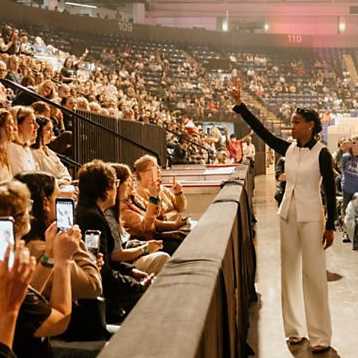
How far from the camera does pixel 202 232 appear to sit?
12.3 ft

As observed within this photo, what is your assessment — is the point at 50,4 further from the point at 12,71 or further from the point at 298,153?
the point at 298,153

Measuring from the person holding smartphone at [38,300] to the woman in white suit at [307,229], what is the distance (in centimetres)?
266

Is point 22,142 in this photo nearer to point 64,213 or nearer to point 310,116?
point 310,116

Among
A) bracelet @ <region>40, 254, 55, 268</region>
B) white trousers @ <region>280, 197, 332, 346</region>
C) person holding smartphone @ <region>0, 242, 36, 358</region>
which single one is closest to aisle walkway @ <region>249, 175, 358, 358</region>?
white trousers @ <region>280, 197, 332, 346</region>

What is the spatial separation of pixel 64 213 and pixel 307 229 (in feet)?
6.83

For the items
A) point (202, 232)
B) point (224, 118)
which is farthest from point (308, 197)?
point (224, 118)

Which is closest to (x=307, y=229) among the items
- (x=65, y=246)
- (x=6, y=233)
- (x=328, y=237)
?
(x=328, y=237)

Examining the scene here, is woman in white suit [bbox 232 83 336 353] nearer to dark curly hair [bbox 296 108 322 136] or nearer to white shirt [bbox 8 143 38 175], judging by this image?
dark curly hair [bbox 296 108 322 136]

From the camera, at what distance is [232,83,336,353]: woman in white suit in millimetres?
5012

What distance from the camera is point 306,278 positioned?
5.10m

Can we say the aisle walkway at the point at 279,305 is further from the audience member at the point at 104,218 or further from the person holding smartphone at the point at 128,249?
the audience member at the point at 104,218

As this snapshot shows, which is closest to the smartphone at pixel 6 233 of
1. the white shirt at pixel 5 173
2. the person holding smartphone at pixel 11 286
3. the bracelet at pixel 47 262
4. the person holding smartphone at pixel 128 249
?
the person holding smartphone at pixel 11 286

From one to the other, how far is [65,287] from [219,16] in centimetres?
3647

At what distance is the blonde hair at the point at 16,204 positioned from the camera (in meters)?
2.66
